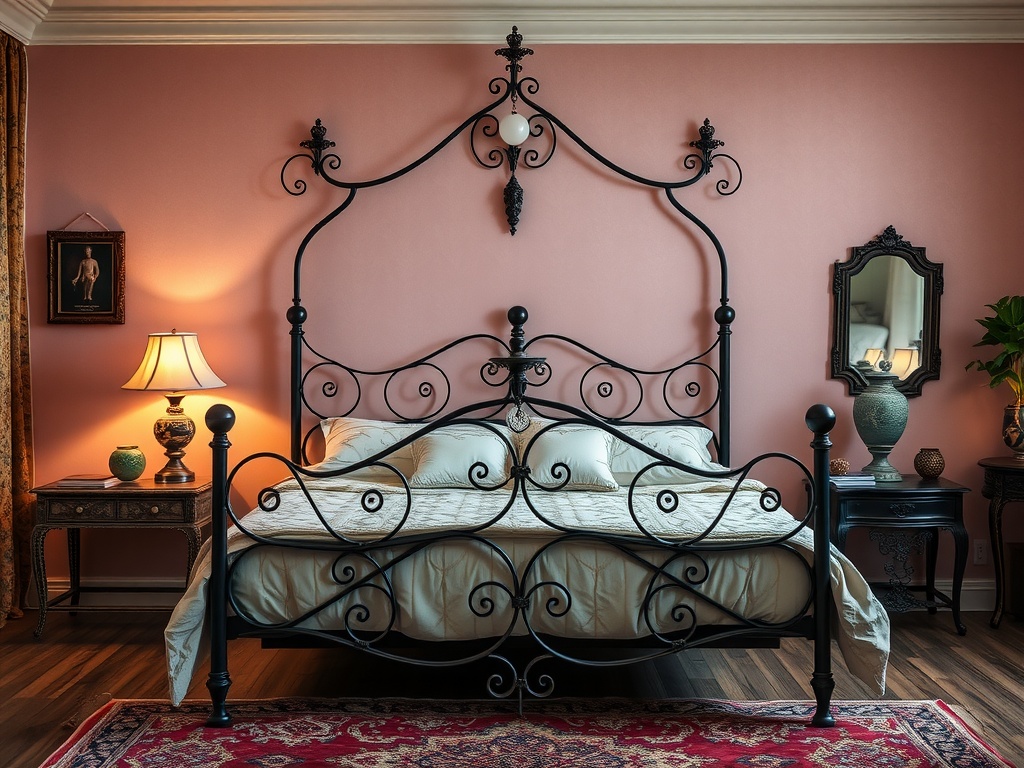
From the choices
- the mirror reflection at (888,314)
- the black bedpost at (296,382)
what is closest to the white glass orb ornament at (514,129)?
the black bedpost at (296,382)

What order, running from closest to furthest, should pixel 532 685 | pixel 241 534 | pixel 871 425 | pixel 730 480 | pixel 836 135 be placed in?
pixel 241 534 < pixel 532 685 < pixel 730 480 < pixel 871 425 < pixel 836 135

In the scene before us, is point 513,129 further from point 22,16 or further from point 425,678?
point 425,678

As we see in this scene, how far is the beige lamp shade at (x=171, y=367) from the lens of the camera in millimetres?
3969

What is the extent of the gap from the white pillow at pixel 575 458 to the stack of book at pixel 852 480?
0.99m

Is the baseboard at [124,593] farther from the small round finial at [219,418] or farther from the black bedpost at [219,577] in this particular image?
the small round finial at [219,418]

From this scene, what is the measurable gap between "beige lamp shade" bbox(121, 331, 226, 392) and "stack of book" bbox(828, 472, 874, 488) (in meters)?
2.71

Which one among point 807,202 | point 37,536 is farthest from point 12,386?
point 807,202

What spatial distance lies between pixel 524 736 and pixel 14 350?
2962 mm

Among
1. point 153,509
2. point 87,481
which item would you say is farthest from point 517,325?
point 87,481

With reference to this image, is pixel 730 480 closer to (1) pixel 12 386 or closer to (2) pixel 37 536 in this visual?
(2) pixel 37 536

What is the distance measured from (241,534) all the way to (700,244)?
2505mm

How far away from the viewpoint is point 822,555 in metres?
2.74

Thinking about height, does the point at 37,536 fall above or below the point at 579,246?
below

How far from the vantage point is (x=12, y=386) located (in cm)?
416
